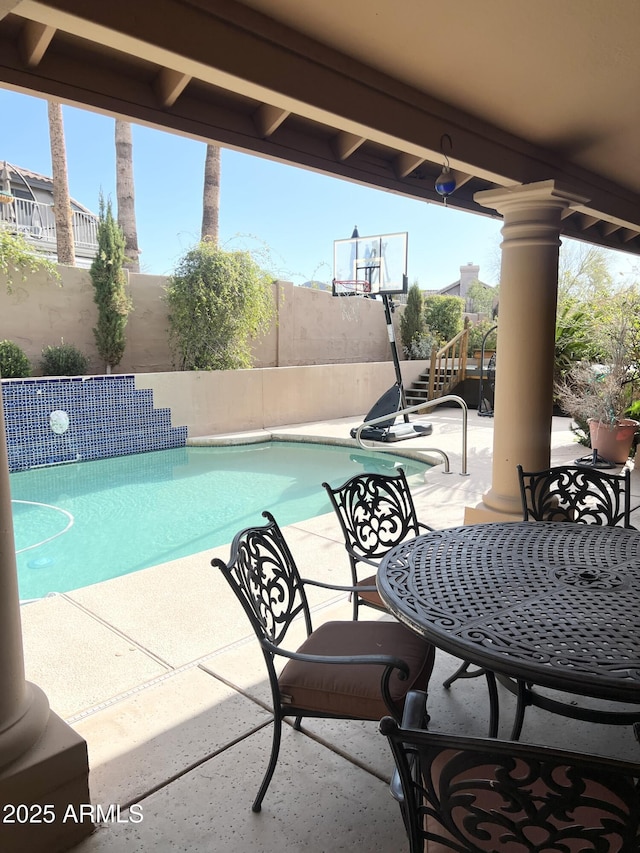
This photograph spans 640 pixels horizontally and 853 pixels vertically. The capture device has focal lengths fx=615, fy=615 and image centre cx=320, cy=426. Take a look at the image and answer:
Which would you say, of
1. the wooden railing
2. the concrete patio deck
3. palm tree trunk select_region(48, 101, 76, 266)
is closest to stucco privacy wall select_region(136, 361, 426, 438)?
the wooden railing

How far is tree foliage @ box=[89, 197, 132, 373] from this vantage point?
916cm

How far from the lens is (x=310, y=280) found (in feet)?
44.5

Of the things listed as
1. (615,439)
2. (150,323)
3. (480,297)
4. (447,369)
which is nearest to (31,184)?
(150,323)

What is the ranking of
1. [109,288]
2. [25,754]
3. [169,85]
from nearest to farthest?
[25,754], [169,85], [109,288]

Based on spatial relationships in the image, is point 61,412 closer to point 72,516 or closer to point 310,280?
point 72,516

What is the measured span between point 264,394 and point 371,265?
3.13 metres

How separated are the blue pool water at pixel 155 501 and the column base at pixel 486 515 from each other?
2077mm

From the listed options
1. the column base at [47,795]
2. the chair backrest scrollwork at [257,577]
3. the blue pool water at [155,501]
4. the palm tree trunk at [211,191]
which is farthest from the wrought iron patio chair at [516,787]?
the palm tree trunk at [211,191]

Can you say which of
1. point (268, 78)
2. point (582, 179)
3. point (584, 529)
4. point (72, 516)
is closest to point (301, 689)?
point (584, 529)

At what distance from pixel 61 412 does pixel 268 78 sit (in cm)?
661

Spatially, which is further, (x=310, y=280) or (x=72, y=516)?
(x=310, y=280)

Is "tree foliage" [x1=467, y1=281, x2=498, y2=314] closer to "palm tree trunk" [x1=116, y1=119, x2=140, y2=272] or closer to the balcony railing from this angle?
the balcony railing

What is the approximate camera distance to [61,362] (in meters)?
8.49

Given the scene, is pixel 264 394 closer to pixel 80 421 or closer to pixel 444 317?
pixel 80 421
